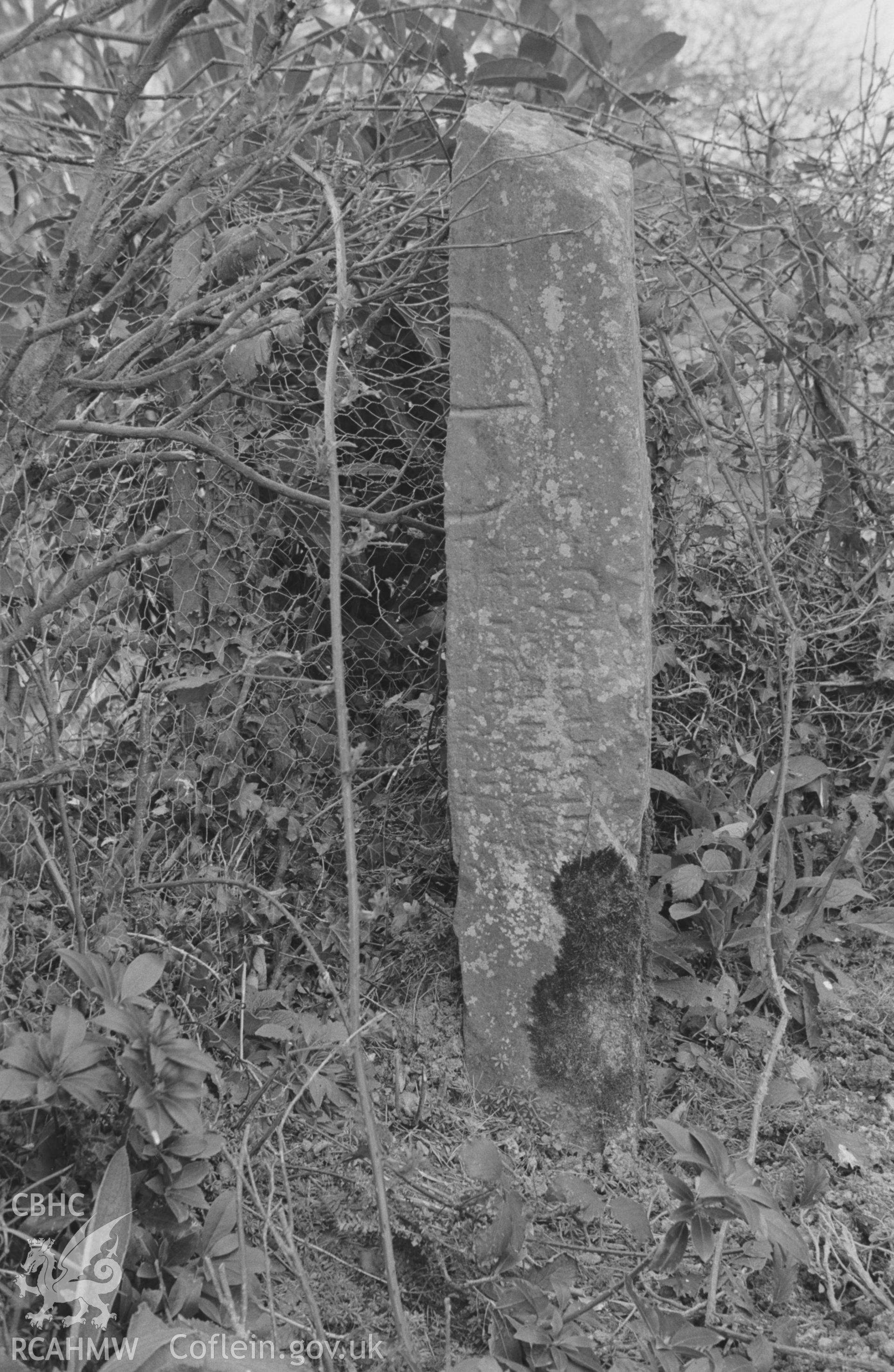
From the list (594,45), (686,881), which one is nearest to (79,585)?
(686,881)

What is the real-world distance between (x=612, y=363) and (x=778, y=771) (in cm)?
110

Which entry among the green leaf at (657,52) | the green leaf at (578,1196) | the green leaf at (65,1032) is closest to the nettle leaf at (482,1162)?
the green leaf at (578,1196)

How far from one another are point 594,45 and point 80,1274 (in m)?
2.70

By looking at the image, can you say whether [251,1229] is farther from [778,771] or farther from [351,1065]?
[778,771]

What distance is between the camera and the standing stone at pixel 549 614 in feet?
6.42

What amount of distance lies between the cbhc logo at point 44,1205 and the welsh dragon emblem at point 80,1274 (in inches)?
1.3

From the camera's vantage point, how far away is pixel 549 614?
2027mm

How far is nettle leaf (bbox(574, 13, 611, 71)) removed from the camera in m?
2.46

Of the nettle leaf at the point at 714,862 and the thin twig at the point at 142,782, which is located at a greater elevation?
the thin twig at the point at 142,782

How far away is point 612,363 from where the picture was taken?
76.7 inches

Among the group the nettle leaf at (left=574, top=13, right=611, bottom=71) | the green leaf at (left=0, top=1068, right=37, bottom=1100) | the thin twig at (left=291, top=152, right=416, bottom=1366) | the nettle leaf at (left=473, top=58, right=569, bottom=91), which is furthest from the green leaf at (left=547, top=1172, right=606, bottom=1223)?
the nettle leaf at (left=574, top=13, right=611, bottom=71)

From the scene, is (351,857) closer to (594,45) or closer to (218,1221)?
(218,1221)

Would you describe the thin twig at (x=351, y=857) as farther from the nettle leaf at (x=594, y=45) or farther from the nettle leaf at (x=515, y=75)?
the nettle leaf at (x=594, y=45)

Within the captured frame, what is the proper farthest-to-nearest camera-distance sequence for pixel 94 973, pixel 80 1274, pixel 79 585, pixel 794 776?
1. pixel 794 776
2. pixel 79 585
3. pixel 94 973
4. pixel 80 1274
